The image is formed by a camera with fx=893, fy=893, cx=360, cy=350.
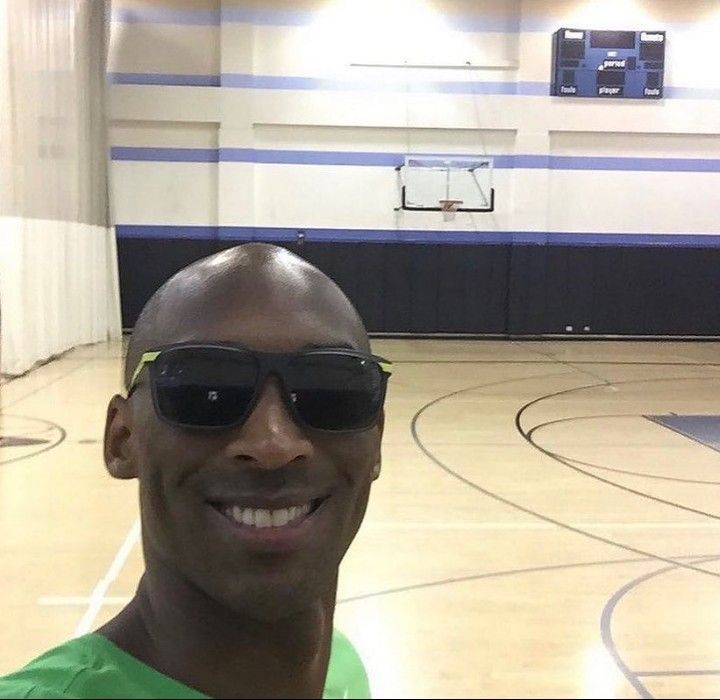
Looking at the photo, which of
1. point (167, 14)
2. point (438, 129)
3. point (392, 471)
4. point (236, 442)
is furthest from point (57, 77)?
point (236, 442)

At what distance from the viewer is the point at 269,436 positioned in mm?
560

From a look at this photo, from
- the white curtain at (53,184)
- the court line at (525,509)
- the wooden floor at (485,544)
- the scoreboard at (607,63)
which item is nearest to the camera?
the wooden floor at (485,544)

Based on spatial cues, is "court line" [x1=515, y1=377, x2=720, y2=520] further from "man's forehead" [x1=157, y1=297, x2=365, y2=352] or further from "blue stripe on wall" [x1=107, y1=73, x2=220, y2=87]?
"blue stripe on wall" [x1=107, y1=73, x2=220, y2=87]

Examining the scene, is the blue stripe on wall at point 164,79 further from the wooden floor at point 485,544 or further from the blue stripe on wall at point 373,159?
the wooden floor at point 485,544

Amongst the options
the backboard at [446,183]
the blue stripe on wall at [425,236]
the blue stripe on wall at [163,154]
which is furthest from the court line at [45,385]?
the backboard at [446,183]

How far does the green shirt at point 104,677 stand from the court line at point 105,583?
1.49 m

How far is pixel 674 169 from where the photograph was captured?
36.4 ft

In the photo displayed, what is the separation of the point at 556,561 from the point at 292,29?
30.0ft

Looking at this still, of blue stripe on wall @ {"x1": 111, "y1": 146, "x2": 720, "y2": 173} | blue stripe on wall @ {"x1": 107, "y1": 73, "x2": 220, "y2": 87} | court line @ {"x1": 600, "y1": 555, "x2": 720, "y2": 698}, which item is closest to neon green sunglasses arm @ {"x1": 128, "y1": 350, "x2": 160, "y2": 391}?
court line @ {"x1": 600, "y1": 555, "x2": 720, "y2": 698}

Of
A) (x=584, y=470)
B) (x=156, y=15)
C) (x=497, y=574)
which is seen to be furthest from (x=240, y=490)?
(x=156, y=15)

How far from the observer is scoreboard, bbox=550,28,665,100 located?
1073 cm

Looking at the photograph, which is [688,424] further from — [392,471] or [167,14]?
[167,14]

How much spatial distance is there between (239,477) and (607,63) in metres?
11.3

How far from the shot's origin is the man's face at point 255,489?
533 mm
